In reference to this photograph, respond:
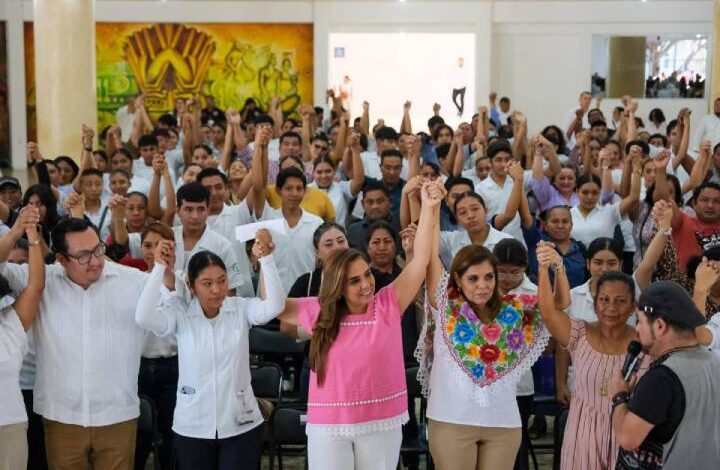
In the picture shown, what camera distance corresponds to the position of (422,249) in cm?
497

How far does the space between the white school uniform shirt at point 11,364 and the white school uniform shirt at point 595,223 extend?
475 centimetres

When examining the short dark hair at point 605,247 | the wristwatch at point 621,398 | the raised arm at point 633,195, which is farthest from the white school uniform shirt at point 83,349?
the raised arm at point 633,195

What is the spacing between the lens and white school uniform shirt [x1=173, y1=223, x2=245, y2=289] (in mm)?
6766

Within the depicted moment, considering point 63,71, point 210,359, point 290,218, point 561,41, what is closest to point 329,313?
point 210,359

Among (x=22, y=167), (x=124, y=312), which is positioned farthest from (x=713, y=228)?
(x=22, y=167)

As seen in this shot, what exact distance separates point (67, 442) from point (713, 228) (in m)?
4.65

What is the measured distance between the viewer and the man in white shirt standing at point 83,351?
5.08m

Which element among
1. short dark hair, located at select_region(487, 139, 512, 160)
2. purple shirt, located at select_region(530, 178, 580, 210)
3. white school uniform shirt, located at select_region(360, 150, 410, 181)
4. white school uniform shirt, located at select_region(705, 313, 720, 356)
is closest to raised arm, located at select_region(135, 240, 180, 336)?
white school uniform shirt, located at select_region(705, 313, 720, 356)

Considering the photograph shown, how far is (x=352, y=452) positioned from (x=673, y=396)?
4.95 ft

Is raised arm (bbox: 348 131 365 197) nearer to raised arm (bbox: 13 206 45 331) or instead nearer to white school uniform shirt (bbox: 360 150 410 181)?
white school uniform shirt (bbox: 360 150 410 181)

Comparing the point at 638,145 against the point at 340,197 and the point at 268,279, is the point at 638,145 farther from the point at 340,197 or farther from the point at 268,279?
the point at 268,279

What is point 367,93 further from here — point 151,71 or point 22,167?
point 22,167

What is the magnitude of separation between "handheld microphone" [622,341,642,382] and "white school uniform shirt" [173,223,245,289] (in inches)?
127

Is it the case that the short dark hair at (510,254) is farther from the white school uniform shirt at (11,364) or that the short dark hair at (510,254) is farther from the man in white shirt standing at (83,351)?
the white school uniform shirt at (11,364)
